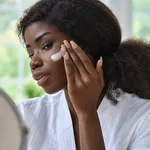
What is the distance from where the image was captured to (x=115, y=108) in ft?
3.20

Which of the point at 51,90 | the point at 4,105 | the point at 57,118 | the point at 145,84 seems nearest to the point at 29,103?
the point at 57,118

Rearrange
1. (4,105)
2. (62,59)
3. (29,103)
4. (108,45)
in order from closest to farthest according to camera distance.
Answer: (4,105)
(62,59)
(108,45)
(29,103)

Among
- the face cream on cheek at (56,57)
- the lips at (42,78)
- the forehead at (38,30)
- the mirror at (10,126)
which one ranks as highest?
the forehead at (38,30)

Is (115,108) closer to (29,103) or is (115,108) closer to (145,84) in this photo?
(145,84)

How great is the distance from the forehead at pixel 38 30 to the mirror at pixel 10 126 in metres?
0.45

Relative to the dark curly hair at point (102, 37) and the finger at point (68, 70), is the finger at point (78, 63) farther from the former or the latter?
the dark curly hair at point (102, 37)

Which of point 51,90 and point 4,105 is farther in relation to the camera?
point 51,90

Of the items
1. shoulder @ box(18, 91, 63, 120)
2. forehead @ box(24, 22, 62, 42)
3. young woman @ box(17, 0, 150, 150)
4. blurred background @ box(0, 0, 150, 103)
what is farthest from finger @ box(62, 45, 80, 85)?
blurred background @ box(0, 0, 150, 103)

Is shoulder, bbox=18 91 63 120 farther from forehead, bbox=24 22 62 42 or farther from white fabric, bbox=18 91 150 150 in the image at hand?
forehead, bbox=24 22 62 42

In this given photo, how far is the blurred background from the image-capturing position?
2.11 metres

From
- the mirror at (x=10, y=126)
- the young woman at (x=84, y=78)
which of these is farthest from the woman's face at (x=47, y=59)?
the mirror at (x=10, y=126)

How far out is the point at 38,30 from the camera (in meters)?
0.87

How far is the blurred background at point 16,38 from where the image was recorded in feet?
6.92

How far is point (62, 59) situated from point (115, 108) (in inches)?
8.9
